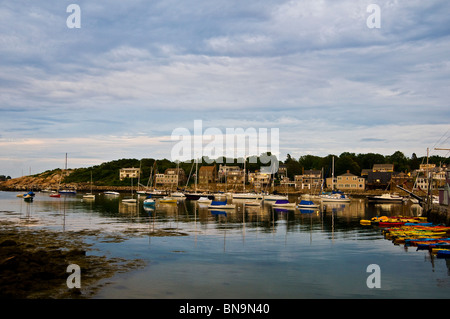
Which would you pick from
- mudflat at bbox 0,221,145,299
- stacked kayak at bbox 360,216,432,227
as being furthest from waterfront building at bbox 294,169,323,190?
mudflat at bbox 0,221,145,299

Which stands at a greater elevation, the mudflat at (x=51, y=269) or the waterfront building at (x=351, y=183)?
the waterfront building at (x=351, y=183)

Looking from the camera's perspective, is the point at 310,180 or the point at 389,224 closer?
the point at 389,224

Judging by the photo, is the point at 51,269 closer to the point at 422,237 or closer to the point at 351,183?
the point at 422,237

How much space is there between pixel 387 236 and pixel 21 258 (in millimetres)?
38980

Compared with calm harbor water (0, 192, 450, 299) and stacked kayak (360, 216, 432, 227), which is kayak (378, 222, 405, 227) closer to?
stacked kayak (360, 216, 432, 227)

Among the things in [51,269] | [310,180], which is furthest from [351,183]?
[51,269]

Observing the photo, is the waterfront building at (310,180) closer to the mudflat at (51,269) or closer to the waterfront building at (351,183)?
the waterfront building at (351,183)

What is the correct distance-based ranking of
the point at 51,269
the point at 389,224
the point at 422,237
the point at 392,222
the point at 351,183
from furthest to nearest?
the point at 351,183 < the point at 392,222 < the point at 389,224 < the point at 422,237 < the point at 51,269

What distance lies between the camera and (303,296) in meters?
22.0

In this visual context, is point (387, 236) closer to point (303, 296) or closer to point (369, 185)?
point (303, 296)

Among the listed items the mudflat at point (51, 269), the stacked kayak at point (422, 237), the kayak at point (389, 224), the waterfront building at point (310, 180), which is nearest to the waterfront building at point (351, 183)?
the waterfront building at point (310, 180)

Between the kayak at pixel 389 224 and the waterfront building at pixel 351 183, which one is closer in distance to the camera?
the kayak at pixel 389 224

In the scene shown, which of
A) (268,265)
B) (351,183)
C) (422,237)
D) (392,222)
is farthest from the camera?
(351,183)
